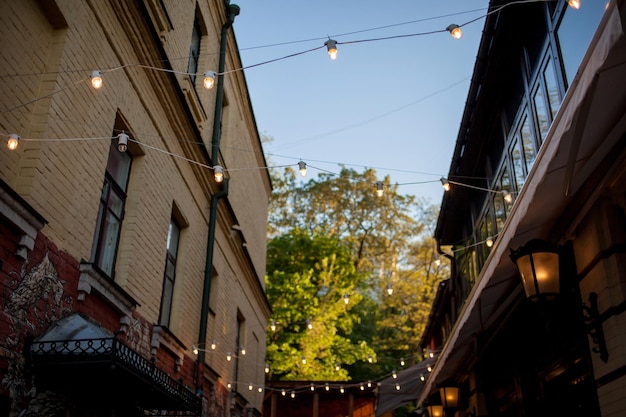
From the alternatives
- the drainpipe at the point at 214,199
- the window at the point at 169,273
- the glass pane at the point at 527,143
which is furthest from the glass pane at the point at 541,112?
the window at the point at 169,273

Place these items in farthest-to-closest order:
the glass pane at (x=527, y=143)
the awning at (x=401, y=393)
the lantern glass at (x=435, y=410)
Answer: the awning at (x=401, y=393) < the lantern glass at (x=435, y=410) < the glass pane at (x=527, y=143)

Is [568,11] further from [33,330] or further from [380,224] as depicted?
[380,224]

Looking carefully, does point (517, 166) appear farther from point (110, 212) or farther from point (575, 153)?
point (110, 212)

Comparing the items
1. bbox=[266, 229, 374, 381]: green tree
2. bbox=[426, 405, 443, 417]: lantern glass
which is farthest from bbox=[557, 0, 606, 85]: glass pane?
bbox=[266, 229, 374, 381]: green tree

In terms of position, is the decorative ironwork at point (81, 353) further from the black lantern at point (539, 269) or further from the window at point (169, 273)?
the window at point (169, 273)

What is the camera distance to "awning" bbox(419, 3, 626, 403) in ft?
12.9

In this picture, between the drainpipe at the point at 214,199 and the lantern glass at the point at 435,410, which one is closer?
the drainpipe at the point at 214,199

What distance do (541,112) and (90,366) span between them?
19.6 ft

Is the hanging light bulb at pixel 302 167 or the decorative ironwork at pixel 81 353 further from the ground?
the hanging light bulb at pixel 302 167

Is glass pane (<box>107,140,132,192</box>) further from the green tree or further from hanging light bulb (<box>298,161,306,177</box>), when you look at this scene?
the green tree

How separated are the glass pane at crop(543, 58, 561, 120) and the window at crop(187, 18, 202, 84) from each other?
6046 millimetres

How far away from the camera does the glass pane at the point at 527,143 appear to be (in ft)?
27.1

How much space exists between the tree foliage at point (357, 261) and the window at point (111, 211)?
17891 mm

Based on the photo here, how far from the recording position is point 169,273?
32.0 ft
